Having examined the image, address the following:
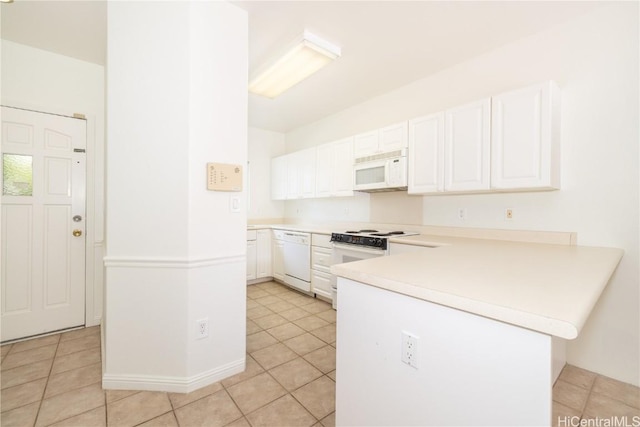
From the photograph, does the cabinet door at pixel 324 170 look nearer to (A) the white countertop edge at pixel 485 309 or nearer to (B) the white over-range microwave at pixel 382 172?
(B) the white over-range microwave at pixel 382 172

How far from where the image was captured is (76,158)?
2764 millimetres

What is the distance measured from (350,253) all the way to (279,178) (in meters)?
2.37

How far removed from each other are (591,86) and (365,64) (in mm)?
1823

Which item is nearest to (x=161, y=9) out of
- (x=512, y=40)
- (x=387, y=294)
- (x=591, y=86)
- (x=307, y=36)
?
(x=307, y=36)

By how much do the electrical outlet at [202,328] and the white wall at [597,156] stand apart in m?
2.59

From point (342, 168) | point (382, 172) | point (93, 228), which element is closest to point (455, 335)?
point (382, 172)

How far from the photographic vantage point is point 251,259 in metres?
4.23

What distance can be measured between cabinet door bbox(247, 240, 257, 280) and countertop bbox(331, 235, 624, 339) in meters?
3.06

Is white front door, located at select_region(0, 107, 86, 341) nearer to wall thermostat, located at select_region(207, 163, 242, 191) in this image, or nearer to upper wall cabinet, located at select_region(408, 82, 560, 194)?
wall thermostat, located at select_region(207, 163, 242, 191)

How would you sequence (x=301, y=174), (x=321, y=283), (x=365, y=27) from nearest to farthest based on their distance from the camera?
(x=365, y=27)
(x=321, y=283)
(x=301, y=174)

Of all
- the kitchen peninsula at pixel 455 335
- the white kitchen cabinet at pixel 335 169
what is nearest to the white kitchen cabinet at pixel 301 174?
the white kitchen cabinet at pixel 335 169

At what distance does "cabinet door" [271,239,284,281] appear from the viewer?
4.27 m

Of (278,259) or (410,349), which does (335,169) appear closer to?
(278,259)

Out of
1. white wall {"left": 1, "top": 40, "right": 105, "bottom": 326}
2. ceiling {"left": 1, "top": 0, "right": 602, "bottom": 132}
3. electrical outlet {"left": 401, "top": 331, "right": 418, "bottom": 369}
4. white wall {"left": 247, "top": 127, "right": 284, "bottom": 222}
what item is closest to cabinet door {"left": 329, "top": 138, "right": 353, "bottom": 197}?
ceiling {"left": 1, "top": 0, "right": 602, "bottom": 132}
